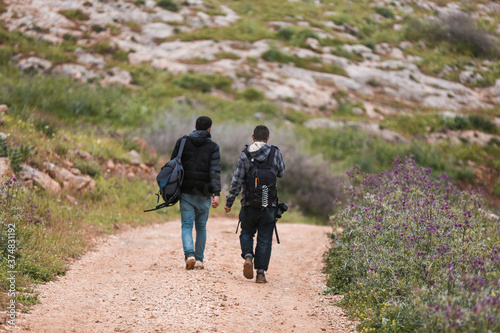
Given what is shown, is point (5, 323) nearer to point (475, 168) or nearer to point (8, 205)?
point (8, 205)

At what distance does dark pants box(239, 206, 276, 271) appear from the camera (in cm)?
663

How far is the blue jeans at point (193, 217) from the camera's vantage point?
272 inches

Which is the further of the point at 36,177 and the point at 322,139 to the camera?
the point at 322,139

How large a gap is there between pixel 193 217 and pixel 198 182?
57 cm

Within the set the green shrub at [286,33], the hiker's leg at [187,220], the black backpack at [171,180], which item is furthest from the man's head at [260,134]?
the green shrub at [286,33]

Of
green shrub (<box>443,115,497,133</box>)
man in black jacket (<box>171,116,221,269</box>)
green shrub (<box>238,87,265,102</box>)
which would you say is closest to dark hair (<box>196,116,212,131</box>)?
man in black jacket (<box>171,116,221,269</box>)

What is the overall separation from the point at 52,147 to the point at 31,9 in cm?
1794

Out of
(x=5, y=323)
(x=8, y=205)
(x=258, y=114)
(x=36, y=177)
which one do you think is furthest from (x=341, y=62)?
(x=5, y=323)

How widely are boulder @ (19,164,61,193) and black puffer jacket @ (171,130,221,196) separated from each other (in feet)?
12.6

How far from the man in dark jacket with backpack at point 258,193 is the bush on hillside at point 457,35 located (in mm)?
29397

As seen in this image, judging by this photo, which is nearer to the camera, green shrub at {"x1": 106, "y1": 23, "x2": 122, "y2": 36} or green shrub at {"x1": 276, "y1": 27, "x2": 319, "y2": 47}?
green shrub at {"x1": 106, "y1": 23, "x2": 122, "y2": 36}

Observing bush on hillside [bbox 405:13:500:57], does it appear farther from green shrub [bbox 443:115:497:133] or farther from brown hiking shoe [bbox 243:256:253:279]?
brown hiking shoe [bbox 243:256:253:279]

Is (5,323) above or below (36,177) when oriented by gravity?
above

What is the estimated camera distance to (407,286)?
196 inches
